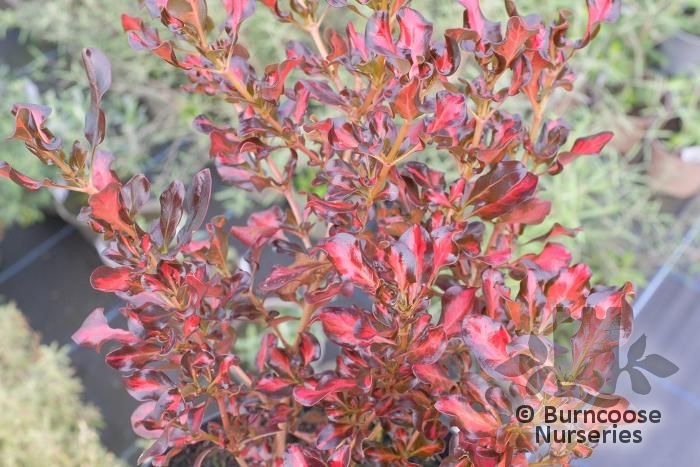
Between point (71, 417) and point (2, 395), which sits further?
point (71, 417)

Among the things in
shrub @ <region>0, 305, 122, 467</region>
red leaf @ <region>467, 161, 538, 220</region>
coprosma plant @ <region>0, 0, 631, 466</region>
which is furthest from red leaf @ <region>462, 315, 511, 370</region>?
shrub @ <region>0, 305, 122, 467</region>

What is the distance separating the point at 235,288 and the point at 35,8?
5.58 feet

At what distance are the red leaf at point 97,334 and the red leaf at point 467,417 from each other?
0.89 feet

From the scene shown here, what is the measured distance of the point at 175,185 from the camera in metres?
0.54

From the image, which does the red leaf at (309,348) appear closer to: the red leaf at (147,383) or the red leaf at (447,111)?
the red leaf at (147,383)

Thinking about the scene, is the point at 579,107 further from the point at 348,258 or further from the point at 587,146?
the point at 348,258

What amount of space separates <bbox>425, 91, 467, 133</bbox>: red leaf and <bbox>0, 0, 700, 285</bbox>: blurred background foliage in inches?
42.2

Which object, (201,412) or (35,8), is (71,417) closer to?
(201,412)

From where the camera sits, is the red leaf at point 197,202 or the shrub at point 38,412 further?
the shrub at point 38,412

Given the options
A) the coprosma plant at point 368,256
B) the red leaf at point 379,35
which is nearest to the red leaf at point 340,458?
the coprosma plant at point 368,256

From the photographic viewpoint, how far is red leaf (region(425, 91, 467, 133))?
57cm

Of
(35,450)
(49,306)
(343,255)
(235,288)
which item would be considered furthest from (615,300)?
(49,306)

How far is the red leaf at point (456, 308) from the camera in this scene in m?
0.60
